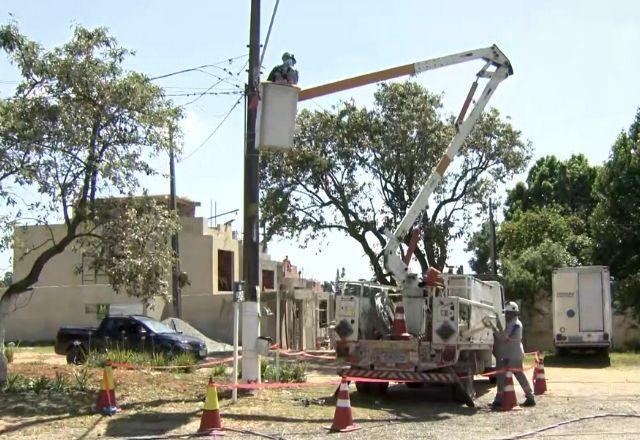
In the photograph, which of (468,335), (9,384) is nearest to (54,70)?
(9,384)

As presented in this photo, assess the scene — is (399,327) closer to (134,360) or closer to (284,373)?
(284,373)

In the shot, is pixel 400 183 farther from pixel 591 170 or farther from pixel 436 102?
pixel 591 170

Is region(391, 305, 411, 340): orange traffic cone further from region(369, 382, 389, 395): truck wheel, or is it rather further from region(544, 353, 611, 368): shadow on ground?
region(544, 353, 611, 368): shadow on ground

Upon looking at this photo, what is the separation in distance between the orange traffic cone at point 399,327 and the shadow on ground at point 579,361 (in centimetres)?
1235

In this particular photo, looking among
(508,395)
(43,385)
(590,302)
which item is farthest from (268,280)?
(508,395)

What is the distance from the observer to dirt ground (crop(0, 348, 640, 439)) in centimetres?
1043

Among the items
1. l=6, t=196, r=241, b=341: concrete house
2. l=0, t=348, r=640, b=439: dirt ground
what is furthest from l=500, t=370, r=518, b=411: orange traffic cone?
l=6, t=196, r=241, b=341: concrete house

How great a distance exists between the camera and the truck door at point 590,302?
24859mm

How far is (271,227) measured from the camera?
2762 centimetres

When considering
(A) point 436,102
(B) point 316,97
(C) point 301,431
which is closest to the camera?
(C) point 301,431

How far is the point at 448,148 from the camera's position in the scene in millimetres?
15750

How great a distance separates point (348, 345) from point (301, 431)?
11.2 ft

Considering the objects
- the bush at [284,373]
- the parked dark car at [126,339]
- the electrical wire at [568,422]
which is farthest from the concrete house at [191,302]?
the electrical wire at [568,422]

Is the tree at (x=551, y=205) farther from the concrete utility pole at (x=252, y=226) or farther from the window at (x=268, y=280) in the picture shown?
the concrete utility pole at (x=252, y=226)
